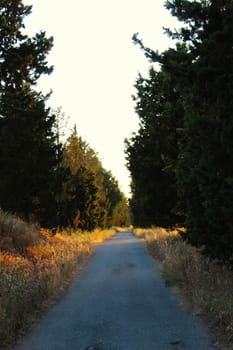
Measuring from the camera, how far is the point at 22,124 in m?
23.1

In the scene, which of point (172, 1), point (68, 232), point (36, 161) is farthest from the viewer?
point (68, 232)

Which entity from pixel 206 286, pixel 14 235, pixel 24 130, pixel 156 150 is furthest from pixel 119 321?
pixel 156 150

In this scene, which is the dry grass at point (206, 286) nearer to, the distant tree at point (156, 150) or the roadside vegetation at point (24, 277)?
the roadside vegetation at point (24, 277)

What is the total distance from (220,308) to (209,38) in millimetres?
4872

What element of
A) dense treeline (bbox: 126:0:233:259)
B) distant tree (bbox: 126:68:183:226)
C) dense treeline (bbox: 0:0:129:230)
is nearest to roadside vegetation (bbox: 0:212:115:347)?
dense treeline (bbox: 0:0:129:230)

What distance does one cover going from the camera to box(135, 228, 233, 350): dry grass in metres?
9.63

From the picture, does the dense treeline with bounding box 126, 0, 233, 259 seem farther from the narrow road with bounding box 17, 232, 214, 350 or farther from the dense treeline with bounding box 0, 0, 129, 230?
the dense treeline with bounding box 0, 0, 129, 230

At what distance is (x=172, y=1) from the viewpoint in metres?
10.8

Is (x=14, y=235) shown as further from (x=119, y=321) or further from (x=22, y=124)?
(x=119, y=321)

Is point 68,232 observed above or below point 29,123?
below

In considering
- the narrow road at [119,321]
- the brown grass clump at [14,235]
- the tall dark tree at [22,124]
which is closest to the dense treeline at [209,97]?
the narrow road at [119,321]

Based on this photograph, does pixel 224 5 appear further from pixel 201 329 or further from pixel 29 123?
pixel 29 123

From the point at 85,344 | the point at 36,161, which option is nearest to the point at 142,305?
the point at 85,344

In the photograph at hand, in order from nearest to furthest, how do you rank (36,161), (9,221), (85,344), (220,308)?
(85,344) < (220,308) < (9,221) < (36,161)
